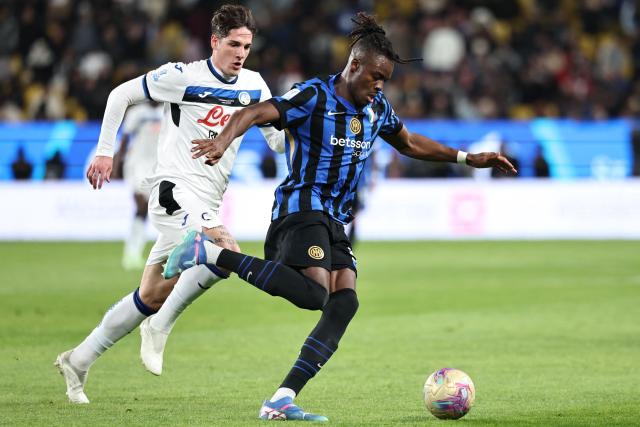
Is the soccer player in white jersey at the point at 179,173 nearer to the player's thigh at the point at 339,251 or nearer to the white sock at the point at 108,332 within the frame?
the white sock at the point at 108,332

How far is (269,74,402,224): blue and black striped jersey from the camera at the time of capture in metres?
6.64

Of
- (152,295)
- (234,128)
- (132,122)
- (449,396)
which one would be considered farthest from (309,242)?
(132,122)

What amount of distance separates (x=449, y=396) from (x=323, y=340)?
2.42 ft

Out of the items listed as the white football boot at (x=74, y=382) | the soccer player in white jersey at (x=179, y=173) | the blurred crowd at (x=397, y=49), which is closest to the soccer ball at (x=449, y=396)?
the soccer player in white jersey at (x=179, y=173)

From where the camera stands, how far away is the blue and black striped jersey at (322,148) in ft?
21.8

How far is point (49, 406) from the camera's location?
6930 millimetres

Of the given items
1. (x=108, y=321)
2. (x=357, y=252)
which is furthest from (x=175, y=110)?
(x=357, y=252)

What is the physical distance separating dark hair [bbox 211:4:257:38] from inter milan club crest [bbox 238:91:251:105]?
390 mm

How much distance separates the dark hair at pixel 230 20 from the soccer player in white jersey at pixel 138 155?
7.69 meters

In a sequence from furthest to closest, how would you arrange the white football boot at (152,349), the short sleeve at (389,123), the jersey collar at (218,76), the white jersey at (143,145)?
the white jersey at (143,145) → the jersey collar at (218,76) → the white football boot at (152,349) → the short sleeve at (389,123)

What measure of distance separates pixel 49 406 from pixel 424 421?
2139 millimetres

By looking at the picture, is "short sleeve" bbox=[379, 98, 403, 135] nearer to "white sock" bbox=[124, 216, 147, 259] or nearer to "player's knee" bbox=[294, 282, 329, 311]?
"player's knee" bbox=[294, 282, 329, 311]

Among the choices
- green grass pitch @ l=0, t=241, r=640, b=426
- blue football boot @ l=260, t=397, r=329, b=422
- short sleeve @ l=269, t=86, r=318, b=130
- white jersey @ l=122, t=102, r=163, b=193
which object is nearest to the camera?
blue football boot @ l=260, t=397, r=329, b=422

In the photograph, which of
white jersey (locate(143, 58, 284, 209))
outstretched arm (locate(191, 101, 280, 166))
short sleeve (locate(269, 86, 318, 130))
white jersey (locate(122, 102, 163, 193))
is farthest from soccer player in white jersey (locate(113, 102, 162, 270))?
outstretched arm (locate(191, 101, 280, 166))
